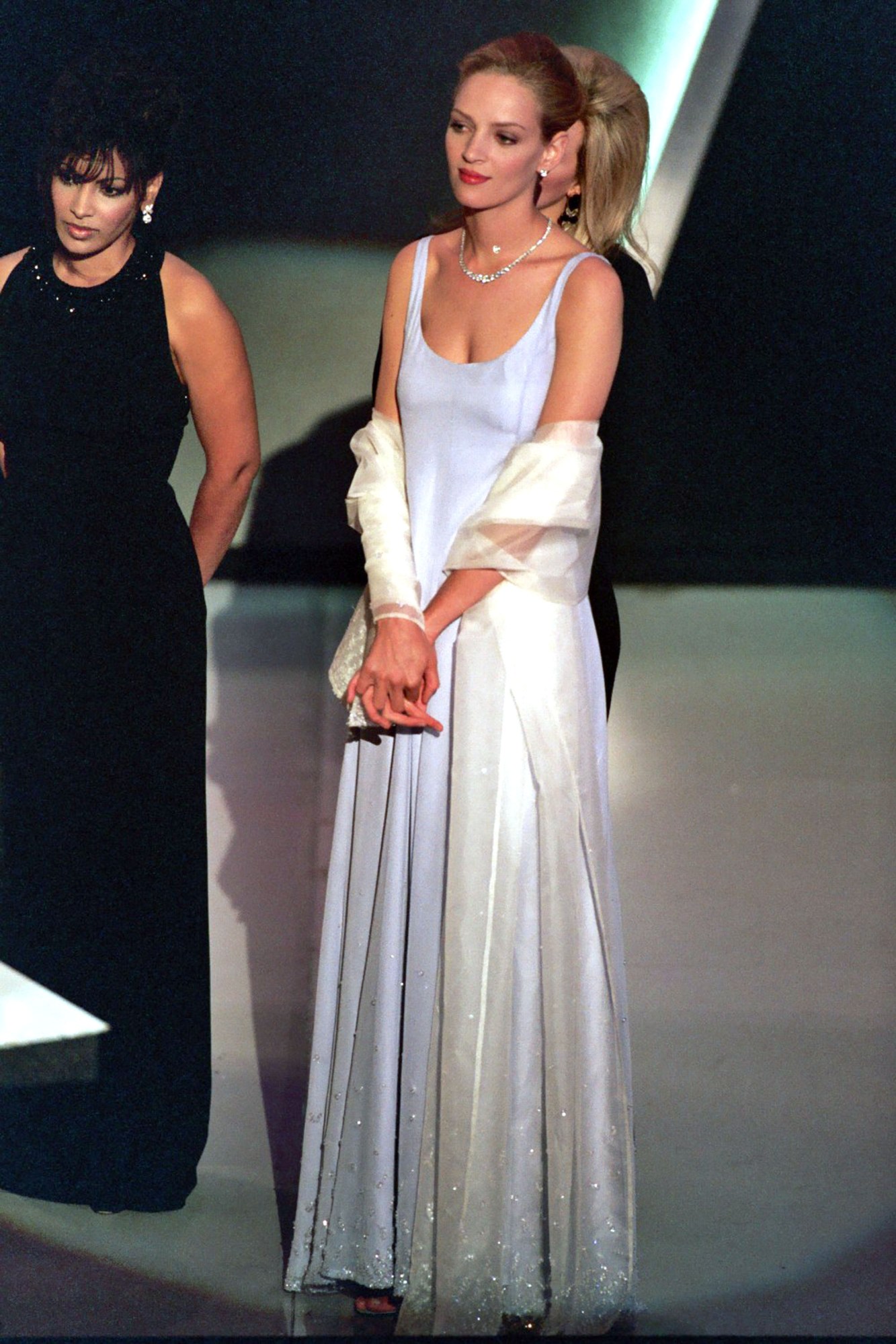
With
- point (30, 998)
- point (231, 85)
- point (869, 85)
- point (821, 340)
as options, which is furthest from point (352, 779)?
point (869, 85)

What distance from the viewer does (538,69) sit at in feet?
7.32

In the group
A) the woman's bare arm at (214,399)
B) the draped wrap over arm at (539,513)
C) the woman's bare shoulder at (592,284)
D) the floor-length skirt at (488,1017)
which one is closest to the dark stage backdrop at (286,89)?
the woman's bare arm at (214,399)

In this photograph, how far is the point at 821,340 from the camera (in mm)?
3250

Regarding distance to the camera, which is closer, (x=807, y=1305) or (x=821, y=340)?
(x=807, y=1305)

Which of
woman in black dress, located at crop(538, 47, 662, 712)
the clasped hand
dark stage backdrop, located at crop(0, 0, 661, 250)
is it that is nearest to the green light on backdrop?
dark stage backdrop, located at crop(0, 0, 661, 250)

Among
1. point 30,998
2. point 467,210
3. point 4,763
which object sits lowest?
point 30,998

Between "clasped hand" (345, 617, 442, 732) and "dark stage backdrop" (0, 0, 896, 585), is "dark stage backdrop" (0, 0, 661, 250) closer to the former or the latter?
"dark stage backdrop" (0, 0, 896, 585)

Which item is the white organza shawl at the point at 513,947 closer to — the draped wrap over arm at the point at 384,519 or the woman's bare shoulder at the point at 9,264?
the draped wrap over arm at the point at 384,519

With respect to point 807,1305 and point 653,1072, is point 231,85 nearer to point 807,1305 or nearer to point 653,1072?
point 653,1072

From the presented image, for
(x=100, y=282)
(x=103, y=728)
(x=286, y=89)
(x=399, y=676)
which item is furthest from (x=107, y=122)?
(x=399, y=676)

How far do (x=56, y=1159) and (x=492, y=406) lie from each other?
1504 mm

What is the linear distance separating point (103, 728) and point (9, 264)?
80 cm

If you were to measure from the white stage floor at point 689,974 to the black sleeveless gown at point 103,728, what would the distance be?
0.48ft

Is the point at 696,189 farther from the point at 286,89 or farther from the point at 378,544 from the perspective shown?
the point at 378,544
